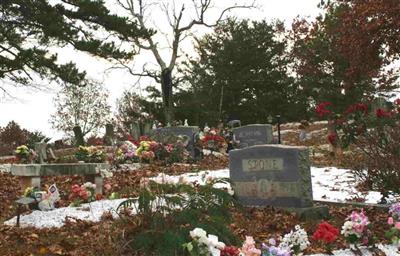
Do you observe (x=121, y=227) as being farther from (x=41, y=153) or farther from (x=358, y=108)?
(x=358, y=108)

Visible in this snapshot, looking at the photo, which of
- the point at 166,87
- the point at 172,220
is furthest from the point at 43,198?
the point at 166,87

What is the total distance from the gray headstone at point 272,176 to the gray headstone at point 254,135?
12.5m

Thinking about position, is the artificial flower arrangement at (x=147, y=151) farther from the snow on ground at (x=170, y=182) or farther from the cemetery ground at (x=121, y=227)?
the cemetery ground at (x=121, y=227)

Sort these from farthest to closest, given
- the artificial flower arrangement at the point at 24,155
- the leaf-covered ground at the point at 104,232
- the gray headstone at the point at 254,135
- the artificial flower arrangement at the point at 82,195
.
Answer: the gray headstone at the point at 254,135
the artificial flower arrangement at the point at 24,155
the artificial flower arrangement at the point at 82,195
the leaf-covered ground at the point at 104,232

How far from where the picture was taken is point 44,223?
25.5ft

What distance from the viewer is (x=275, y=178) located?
27.4ft

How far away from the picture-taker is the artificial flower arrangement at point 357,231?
5508 mm

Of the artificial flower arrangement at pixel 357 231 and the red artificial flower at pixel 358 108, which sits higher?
the red artificial flower at pixel 358 108

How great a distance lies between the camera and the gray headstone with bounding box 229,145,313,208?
318 inches

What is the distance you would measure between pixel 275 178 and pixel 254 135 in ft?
45.1

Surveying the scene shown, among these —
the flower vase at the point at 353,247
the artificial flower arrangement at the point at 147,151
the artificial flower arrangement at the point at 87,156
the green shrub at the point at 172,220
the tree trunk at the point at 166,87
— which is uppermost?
the tree trunk at the point at 166,87

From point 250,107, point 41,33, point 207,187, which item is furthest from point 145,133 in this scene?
point 207,187

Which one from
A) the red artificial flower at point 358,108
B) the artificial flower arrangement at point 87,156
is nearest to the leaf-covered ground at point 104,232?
the artificial flower arrangement at point 87,156

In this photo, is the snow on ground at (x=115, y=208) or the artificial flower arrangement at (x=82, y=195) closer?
the snow on ground at (x=115, y=208)
